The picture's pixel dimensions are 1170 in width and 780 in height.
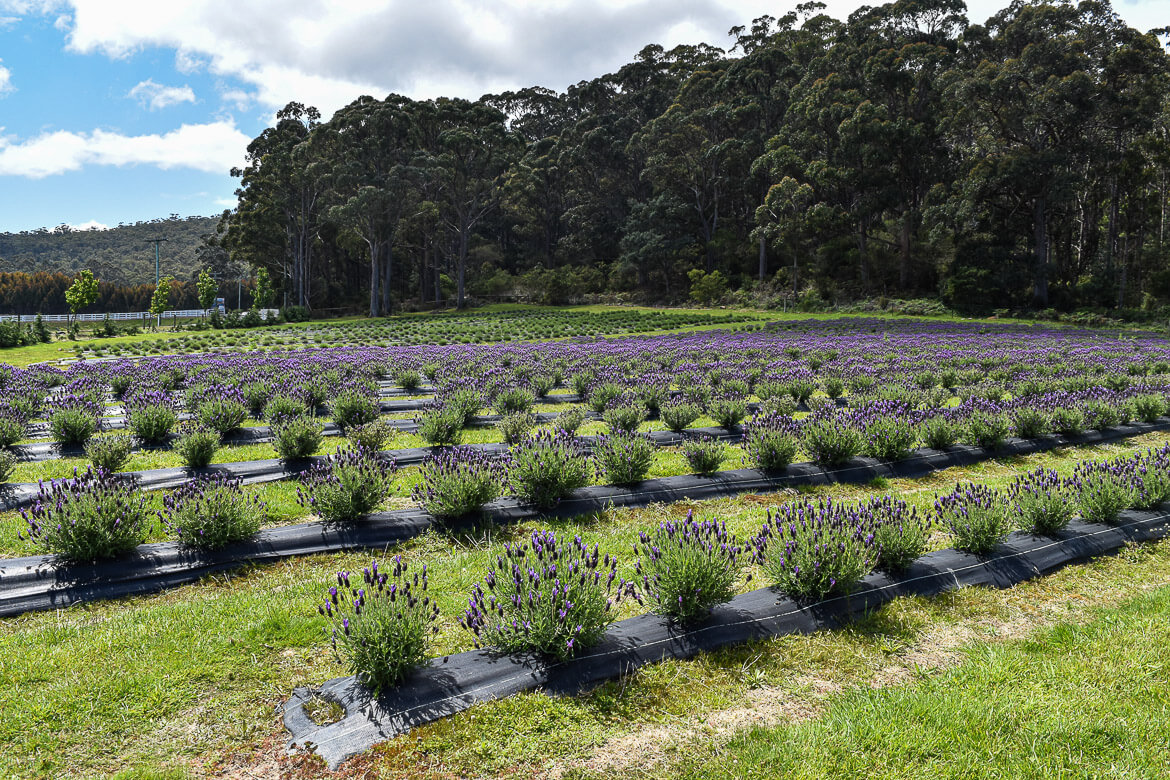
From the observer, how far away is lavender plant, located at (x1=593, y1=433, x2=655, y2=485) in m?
6.72

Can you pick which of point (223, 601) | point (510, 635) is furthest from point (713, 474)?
point (223, 601)

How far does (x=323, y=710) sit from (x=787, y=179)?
48222mm

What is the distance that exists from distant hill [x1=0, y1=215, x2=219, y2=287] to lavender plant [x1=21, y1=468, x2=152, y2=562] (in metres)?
141

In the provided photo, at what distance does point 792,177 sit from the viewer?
47.2 metres

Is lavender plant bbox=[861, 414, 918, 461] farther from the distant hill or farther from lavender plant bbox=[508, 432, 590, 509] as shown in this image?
the distant hill

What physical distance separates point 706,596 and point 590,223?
64.8 meters

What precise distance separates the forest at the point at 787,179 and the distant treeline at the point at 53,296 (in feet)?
83.9

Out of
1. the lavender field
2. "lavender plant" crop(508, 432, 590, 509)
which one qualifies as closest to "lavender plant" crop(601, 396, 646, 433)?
the lavender field

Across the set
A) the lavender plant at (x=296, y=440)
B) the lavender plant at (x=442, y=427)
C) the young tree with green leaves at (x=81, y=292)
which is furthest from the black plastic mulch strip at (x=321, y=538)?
the young tree with green leaves at (x=81, y=292)

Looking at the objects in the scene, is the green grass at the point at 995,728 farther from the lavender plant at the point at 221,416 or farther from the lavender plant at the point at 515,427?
the lavender plant at the point at 221,416

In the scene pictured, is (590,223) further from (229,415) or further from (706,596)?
(706,596)

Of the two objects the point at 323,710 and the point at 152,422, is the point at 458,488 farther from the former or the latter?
the point at 152,422

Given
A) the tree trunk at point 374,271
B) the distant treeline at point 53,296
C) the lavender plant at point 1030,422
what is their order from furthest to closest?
the distant treeline at point 53,296
the tree trunk at point 374,271
the lavender plant at point 1030,422

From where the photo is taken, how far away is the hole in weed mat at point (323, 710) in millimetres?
3068
